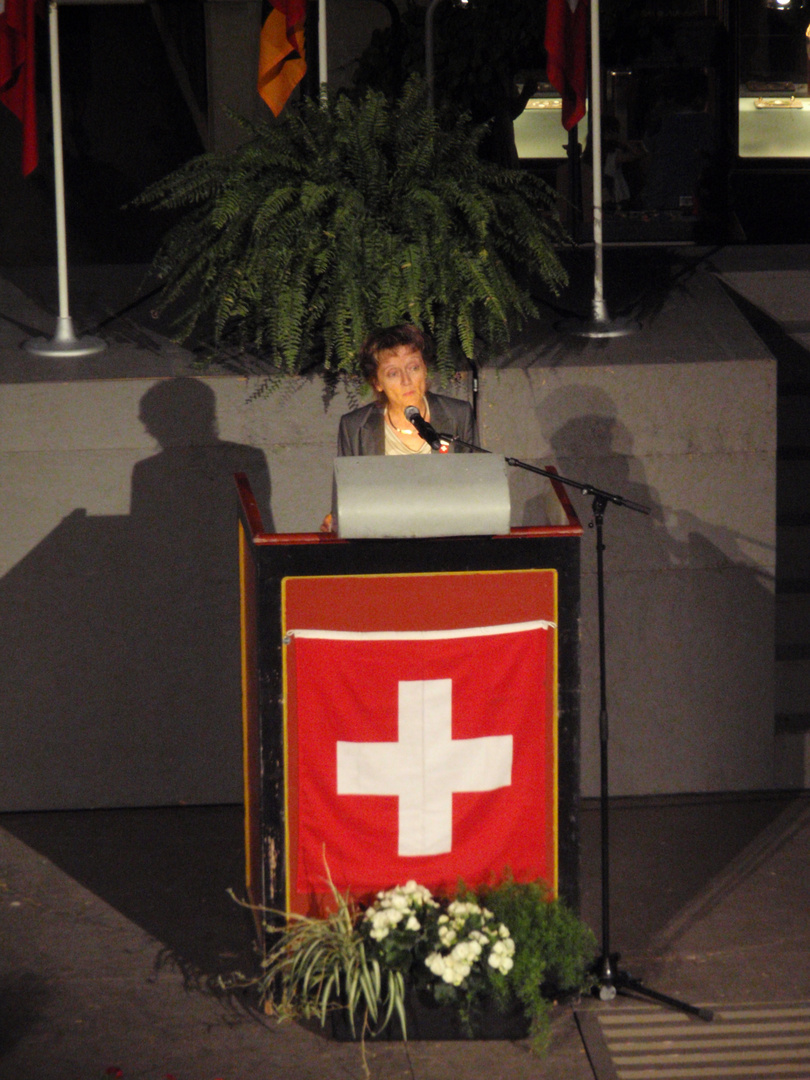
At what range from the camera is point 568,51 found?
7.65m

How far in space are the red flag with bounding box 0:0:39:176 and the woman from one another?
267 centimetres

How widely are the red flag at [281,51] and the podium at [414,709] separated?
3.04 metres

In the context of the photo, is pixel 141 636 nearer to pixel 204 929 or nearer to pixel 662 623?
pixel 204 929

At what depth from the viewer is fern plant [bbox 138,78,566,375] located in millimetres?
6781

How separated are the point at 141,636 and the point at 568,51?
11.0 ft

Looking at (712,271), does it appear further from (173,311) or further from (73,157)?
(73,157)

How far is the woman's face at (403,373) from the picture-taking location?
5613 mm

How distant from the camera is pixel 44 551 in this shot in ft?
23.0

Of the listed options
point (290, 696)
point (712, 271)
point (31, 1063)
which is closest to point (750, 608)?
point (712, 271)

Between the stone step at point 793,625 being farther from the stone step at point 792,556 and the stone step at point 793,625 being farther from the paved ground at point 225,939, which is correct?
the paved ground at point 225,939

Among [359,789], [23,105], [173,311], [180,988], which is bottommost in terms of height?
[180,988]

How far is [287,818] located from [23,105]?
13.1 feet

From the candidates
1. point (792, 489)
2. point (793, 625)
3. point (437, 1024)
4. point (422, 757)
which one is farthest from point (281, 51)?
point (437, 1024)

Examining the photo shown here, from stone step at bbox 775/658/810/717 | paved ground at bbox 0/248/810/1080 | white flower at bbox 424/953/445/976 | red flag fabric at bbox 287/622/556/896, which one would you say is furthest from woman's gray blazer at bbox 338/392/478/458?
stone step at bbox 775/658/810/717
